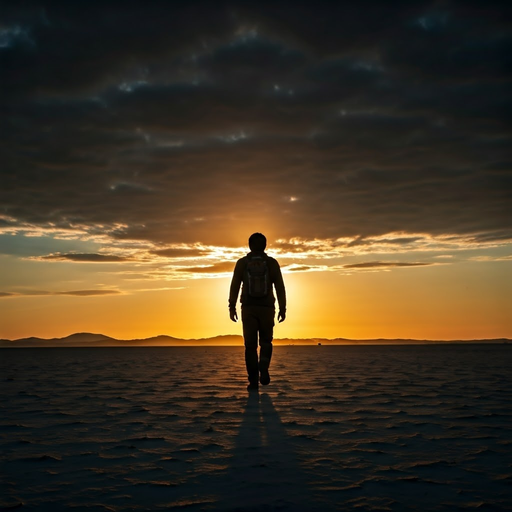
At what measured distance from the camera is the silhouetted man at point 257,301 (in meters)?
12.8

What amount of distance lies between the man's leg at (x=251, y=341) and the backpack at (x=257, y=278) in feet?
1.56

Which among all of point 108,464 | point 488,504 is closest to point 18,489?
point 108,464

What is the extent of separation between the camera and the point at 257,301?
13.0m

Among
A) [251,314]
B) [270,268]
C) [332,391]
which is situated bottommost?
[332,391]

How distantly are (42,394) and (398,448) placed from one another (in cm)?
920

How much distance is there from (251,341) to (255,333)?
28 cm

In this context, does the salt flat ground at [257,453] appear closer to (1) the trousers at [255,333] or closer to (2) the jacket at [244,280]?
(1) the trousers at [255,333]

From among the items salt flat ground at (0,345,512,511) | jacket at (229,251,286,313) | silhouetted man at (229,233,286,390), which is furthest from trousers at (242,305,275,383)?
salt flat ground at (0,345,512,511)

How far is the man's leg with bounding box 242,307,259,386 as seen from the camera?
Answer: 12766mm

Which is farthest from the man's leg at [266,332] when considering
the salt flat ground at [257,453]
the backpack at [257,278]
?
the salt flat ground at [257,453]

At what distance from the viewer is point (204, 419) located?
8750 mm

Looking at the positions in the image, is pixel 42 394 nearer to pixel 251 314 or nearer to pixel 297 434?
pixel 251 314

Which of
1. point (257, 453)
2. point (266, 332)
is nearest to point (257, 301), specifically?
point (266, 332)

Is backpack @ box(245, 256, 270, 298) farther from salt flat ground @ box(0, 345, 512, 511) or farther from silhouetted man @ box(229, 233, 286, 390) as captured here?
salt flat ground @ box(0, 345, 512, 511)
